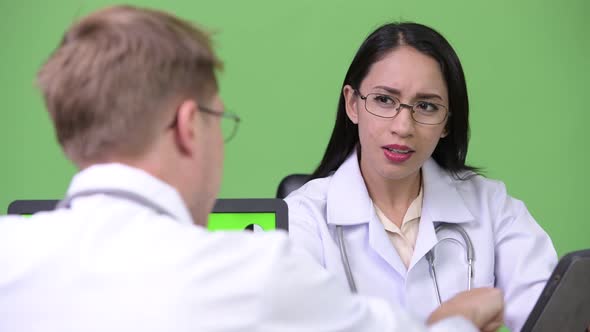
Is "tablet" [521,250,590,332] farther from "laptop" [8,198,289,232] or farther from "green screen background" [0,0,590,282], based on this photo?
"green screen background" [0,0,590,282]

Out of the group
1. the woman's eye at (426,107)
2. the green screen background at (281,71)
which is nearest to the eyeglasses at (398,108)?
the woman's eye at (426,107)

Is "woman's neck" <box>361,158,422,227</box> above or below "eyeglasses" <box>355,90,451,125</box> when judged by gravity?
below

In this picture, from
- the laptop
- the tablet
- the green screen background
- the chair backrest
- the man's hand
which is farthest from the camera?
the green screen background

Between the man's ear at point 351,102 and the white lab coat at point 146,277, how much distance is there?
3.48 ft

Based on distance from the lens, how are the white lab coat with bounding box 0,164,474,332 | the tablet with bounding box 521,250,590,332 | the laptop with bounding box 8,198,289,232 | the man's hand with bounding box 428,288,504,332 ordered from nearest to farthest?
the white lab coat with bounding box 0,164,474,332 → the man's hand with bounding box 428,288,504,332 → the tablet with bounding box 521,250,590,332 → the laptop with bounding box 8,198,289,232

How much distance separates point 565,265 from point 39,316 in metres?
0.85

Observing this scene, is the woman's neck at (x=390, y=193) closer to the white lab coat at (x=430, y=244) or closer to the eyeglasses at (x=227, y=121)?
the white lab coat at (x=430, y=244)

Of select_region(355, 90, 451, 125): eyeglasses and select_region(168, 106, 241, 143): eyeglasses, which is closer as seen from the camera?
select_region(168, 106, 241, 143): eyeglasses

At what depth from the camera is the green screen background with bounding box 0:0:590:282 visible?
9.99ft

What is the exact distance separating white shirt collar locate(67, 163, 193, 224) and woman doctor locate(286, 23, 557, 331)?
849 millimetres

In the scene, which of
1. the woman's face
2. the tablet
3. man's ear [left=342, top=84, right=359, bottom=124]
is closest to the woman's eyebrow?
the woman's face

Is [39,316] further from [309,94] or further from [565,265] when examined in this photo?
[309,94]

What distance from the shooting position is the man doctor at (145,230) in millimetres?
849

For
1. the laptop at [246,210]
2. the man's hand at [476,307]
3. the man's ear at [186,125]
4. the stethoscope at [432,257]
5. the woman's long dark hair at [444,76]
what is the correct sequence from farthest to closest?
the woman's long dark hair at [444,76]
the stethoscope at [432,257]
the laptop at [246,210]
the man's hand at [476,307]
the man's ear at [186,125]
